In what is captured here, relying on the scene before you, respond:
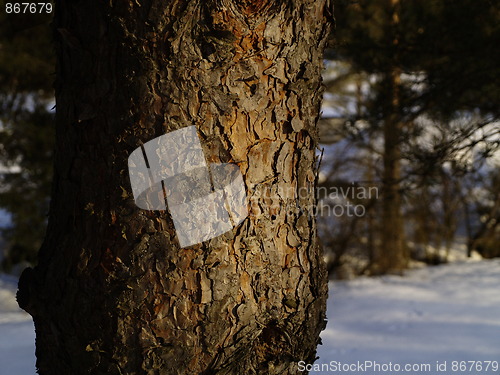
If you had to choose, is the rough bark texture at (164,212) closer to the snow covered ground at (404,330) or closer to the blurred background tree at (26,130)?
the snow covered ground at (404,330)

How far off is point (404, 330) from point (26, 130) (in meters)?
4.61

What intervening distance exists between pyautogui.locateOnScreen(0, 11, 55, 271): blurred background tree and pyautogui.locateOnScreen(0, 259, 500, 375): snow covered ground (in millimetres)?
2234

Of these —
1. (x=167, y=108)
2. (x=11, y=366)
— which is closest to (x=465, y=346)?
(x=167, y=108)

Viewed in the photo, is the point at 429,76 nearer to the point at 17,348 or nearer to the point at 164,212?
the point at 164,212

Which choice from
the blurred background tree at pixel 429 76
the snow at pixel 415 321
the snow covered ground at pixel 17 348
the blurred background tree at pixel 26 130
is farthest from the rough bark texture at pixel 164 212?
the blurred background tree at pixel 26 130

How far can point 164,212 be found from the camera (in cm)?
124

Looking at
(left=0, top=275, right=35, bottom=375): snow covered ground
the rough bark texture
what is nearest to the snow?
the rough bark texture

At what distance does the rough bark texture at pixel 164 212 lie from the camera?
124cm

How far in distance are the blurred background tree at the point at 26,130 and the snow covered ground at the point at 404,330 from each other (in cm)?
223

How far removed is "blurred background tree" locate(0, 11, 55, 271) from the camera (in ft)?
16.6

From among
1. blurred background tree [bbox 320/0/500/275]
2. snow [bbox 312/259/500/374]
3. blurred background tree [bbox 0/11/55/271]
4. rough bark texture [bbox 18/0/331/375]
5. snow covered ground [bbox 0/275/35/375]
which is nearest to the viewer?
rough bark texture [bbox 18/0/331/375]

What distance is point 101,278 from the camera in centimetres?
127

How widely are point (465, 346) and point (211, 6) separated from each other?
7.90 ft

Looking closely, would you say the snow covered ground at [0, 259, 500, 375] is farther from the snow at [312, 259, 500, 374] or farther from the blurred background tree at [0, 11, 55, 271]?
the blurred background tree at [0, 11, 55, 271]
